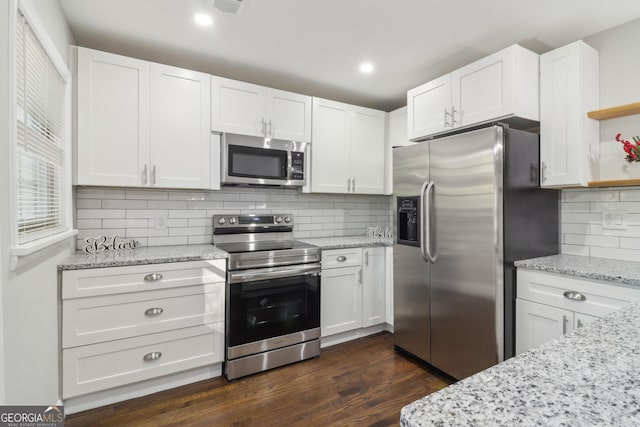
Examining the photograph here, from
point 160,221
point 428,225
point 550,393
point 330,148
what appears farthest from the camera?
point 330,148

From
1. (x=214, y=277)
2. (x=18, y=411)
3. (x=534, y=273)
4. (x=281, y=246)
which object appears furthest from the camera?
(x=281, y=246)

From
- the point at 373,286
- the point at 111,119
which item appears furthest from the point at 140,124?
the point at 373,286

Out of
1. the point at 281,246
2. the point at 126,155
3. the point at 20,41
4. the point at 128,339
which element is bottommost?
the point at 128,339

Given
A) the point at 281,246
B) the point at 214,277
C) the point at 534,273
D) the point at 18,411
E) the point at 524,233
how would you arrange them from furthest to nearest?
the point at 281,246
the point at 214,277
the point at 524,233
the point at 534,273
the point at 18,411

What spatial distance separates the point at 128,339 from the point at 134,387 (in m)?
0.35

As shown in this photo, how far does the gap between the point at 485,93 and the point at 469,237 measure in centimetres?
102

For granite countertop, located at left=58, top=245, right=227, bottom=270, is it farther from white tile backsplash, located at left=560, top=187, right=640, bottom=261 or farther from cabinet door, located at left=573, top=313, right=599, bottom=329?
white tile backsplash, located at left=560, top=187, right=640, bottom=261

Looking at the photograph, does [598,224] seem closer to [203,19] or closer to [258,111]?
[258,111]

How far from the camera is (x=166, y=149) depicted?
8.11ft

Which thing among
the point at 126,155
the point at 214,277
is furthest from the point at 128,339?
the point at 126,155

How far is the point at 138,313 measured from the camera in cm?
212

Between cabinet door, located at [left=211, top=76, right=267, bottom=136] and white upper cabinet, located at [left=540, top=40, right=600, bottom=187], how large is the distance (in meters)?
2.13

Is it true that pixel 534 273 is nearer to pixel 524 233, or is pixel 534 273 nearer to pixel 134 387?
pixel 524 233

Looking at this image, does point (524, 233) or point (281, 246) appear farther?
point (281, 246)
